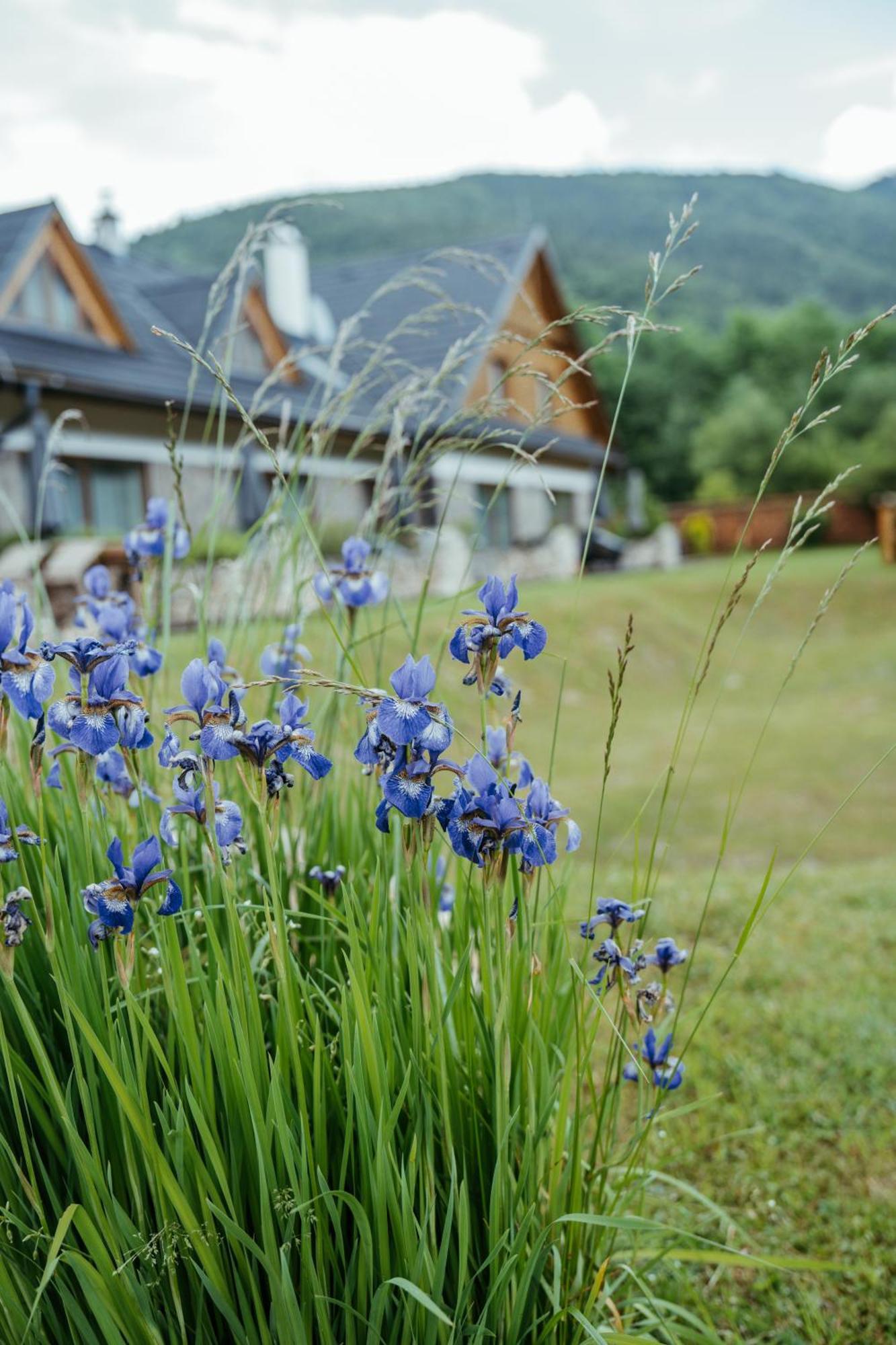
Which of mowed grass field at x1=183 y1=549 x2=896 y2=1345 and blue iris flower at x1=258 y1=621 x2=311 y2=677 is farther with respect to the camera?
mowed grass field at x1=183 y1=549 x2=896 y2=1345

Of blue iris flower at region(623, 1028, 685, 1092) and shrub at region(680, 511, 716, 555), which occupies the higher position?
blue iris flower at region(623, 1028, 685, 1092)

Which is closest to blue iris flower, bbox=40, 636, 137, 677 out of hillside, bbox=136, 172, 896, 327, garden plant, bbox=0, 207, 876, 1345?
garden plant, bbox=0, 207, 876, 1345

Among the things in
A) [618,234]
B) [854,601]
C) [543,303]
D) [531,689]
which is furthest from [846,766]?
[618,234]

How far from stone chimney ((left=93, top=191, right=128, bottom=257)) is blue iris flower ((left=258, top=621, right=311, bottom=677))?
59.6ft

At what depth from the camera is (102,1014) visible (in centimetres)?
117

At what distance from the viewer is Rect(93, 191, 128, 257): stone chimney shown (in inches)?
702

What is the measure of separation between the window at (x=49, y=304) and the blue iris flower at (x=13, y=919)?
12.9 m

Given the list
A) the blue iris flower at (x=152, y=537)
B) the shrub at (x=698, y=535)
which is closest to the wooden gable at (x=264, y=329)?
the blue iris flower at (x=152, y=537)

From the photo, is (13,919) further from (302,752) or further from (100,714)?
(302,752)

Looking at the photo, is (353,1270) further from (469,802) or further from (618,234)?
(618,234)

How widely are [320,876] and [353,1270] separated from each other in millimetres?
512

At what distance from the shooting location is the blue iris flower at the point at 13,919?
1.09m

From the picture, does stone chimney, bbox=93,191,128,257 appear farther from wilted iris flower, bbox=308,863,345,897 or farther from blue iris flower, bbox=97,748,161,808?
wilted iris flower, bbox=308,863,345,897

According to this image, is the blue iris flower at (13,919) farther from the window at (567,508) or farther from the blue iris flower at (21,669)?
the window at (567,508)
